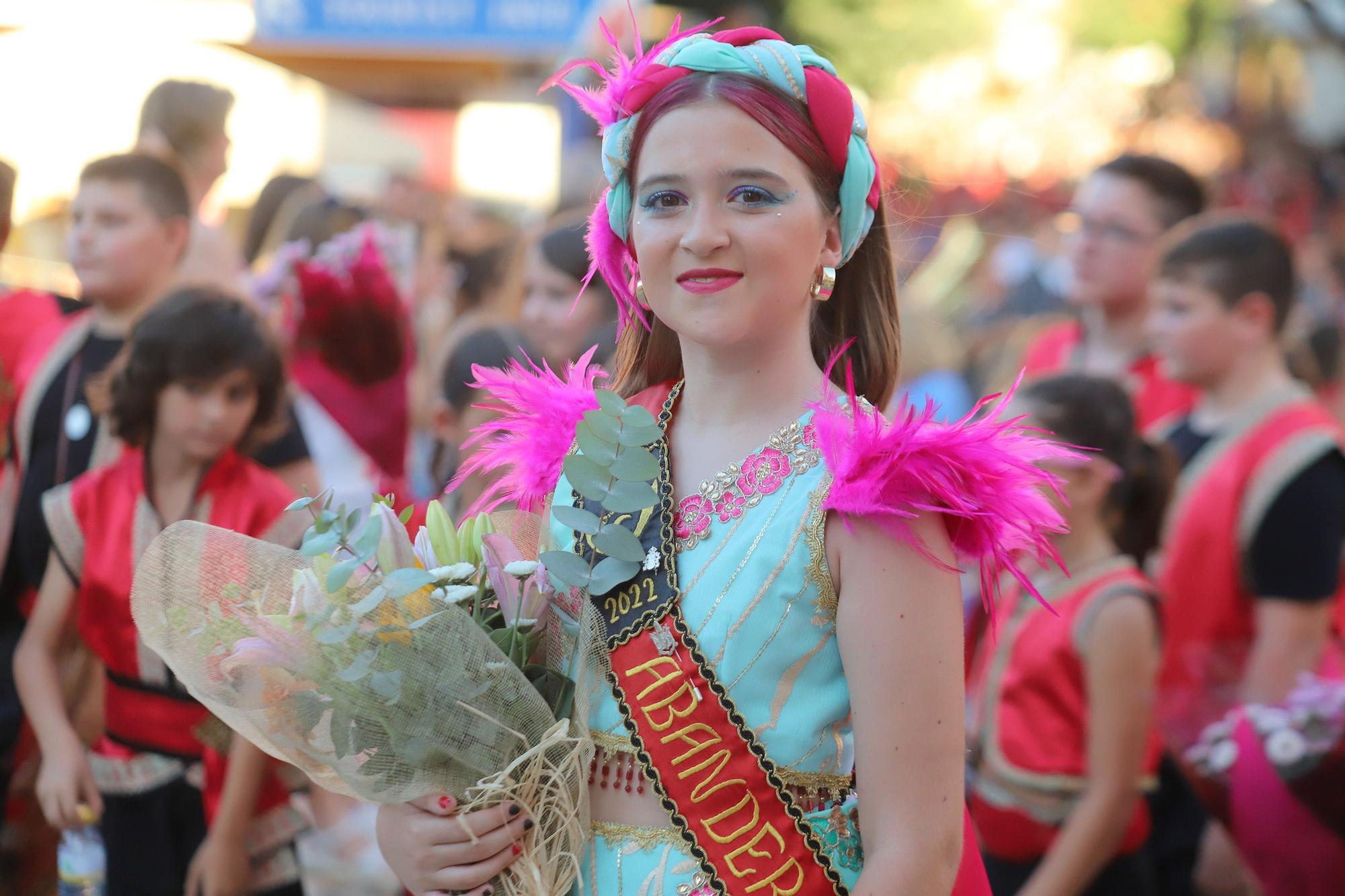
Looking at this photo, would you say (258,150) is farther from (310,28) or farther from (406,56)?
(406,56)

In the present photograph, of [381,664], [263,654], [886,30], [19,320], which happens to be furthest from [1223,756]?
[886,30]

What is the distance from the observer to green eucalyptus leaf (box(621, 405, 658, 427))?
178 cm

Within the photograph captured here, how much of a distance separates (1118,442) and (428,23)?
27.8 feet

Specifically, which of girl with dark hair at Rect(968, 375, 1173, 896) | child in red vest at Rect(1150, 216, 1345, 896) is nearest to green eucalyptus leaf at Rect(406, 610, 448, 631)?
girl with dark hair at Rect(968, 375, 1173, 896)

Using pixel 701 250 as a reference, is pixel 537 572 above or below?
below

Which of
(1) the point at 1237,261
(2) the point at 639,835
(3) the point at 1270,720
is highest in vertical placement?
(1) the point at 1237,261

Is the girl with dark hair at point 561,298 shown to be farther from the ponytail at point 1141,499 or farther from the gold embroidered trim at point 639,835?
the gold embroidered trim at point 639,835

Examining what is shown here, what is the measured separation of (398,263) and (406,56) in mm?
7470

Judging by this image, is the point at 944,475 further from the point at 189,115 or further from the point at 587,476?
the point at 189,115

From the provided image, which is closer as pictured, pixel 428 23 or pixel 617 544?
pixel 617 544

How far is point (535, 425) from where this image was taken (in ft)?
6.98

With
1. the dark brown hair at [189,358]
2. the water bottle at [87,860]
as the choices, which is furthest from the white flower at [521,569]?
the water bottle at [87,860]

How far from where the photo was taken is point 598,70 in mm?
1984

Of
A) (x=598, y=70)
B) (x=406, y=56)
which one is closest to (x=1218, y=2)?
(x=406, y=56)
